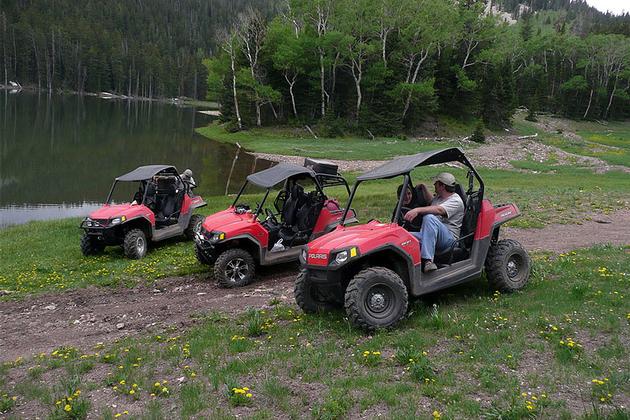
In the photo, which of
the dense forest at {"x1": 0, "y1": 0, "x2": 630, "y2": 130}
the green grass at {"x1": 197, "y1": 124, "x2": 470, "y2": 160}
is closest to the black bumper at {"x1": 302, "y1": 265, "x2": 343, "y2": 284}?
the green grass at {"x1": 197, "y1": 124, "x2": 470, "y2": 160}

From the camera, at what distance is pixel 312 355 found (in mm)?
6316

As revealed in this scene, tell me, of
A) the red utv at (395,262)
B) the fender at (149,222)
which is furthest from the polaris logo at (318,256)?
the fender at (149,222)

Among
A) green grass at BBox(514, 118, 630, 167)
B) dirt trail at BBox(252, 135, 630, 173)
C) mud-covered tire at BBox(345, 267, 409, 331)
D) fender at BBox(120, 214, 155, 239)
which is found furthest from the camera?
green grass at BBox(514, 118, 630, 167)

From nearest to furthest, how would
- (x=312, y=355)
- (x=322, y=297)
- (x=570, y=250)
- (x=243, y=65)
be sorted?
1. (x=312, y=355)
2. (x=322, y=297)
3. (x=570, y=250)
4. (x=243, y=65)

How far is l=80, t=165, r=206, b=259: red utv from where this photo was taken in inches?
529

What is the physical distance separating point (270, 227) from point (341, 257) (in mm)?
4820

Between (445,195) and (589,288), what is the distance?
2.74 m

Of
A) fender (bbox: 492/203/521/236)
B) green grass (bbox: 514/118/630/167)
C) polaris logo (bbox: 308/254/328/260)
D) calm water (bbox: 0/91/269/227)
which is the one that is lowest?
calm water (bbox: 0/91/269/227)

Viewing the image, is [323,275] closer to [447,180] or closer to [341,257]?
[341,257]

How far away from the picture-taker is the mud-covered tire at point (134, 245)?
44.1ft

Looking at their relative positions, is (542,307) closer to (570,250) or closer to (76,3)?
(570,250)

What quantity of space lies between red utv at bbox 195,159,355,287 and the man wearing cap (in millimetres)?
3539

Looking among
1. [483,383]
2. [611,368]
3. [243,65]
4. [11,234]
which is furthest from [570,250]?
[243,65]

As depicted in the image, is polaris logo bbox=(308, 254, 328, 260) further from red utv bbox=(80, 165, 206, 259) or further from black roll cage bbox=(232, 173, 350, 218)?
Answer: red utv bbox=(80, 165, 206, 259)
